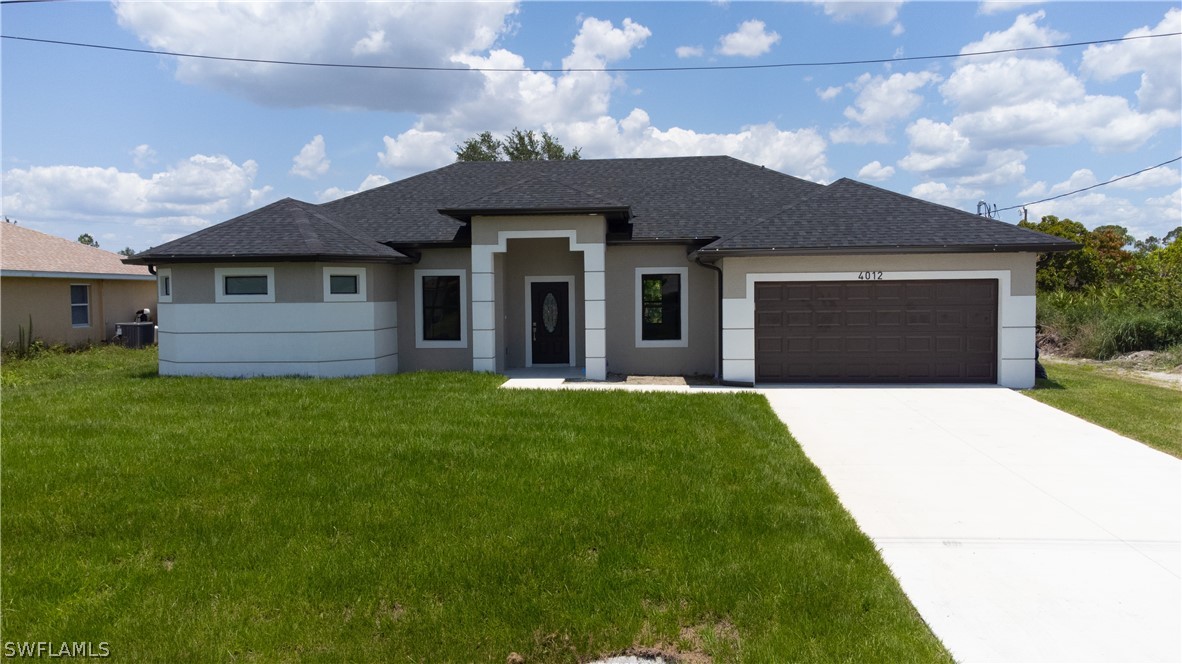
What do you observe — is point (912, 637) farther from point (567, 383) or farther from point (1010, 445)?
point (567, 383)

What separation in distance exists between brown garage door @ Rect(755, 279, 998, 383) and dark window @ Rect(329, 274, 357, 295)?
8549 millimetres

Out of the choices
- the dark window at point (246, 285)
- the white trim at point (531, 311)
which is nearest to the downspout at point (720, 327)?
the white trim at point (531, 311)

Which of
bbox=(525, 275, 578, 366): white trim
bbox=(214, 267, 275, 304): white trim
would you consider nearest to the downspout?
bbox=(525, 275, 578, 366): white trim

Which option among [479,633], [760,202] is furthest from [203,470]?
[760,202]

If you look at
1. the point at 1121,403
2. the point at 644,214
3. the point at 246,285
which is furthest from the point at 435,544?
the point at 644,214

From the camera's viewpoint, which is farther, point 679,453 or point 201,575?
point 679,453

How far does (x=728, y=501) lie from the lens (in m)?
6.66

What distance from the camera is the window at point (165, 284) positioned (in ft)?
51.2

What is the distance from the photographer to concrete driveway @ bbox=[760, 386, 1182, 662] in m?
4.57

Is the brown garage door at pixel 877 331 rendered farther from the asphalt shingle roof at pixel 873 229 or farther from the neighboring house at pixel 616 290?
the asphalt shingle roof at pixel 873 229

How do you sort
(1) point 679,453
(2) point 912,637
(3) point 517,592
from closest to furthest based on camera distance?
(2) point 912,637 → (3) point 517,592 → (1) point 679,453

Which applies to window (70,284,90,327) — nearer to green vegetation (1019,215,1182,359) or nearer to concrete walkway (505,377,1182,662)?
concrete walkway (505,377,1182,662)

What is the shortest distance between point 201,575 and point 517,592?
2343 mm

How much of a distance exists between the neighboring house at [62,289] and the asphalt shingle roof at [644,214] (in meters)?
8.82
